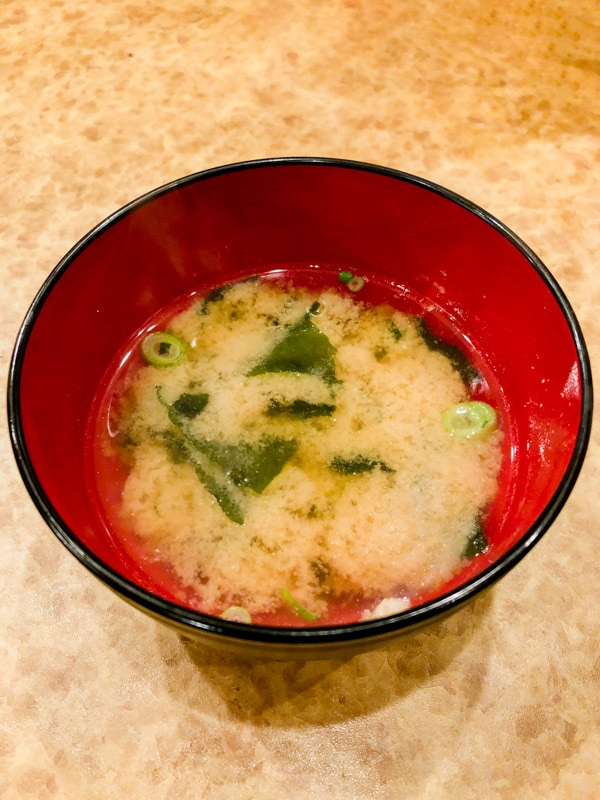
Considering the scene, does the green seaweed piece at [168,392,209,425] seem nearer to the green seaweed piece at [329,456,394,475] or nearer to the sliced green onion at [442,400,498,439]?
the green seaweed piece at [329,456,394,475]

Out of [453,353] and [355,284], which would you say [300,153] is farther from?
[453,353]

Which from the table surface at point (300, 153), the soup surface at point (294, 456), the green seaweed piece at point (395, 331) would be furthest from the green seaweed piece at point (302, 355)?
the table surface at point (300, 153)

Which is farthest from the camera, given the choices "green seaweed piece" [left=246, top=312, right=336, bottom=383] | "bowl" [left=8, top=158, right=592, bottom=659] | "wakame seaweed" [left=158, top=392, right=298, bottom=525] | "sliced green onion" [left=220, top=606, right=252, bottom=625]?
"green seaweed piece" [left=246, top=312, right=336, bottom=383]

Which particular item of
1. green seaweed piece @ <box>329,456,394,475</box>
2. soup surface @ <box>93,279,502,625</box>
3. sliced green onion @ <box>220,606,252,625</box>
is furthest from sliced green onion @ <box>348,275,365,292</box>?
sliced green onion @ <box>220,606,252,625</box>

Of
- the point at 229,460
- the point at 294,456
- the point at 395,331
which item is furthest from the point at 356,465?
the point at 395,331

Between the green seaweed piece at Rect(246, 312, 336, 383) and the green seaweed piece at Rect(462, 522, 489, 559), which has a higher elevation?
the green seaweed piece at Rect(246, 312, 336, 383)

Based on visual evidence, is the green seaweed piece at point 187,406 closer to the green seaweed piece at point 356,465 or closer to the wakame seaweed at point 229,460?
the wakame seaweed at point 229,460

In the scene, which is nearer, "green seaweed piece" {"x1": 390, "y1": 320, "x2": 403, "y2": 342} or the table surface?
the table surface
